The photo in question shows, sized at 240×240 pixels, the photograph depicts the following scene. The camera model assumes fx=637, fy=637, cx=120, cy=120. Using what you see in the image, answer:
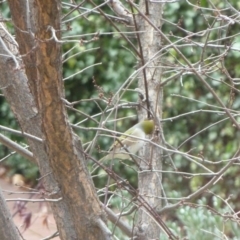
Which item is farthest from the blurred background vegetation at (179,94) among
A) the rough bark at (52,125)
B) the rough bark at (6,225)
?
the rough bark at (6,225)

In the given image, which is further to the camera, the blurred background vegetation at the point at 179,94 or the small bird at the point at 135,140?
the blurred background vegetation at the point at 179,94

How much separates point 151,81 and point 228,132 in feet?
10.2

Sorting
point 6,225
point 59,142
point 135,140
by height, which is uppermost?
point 59,142

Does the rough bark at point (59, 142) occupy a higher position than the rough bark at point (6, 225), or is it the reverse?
the rough bark at point (59, 142)

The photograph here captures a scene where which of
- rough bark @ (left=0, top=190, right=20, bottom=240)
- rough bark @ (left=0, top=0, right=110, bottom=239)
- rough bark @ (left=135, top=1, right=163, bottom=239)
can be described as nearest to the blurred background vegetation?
rough bark @ (left=135, top=1, right=163, bottom=239)

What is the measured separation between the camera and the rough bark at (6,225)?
6.77ft

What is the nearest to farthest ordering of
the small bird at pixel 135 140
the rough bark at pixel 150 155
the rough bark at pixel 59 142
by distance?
the rough bark at pixel 59 142
the rough bark at pixel 150 155
the small bird at pixel 135 140

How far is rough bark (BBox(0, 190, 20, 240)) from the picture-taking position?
6.77 ft

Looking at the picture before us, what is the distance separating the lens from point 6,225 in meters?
2.07

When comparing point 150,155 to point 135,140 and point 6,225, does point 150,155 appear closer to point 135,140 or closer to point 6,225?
point 135,140

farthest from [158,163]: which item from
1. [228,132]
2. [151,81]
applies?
[228,132]

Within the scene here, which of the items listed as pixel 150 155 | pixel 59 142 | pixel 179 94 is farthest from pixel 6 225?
pixel 179 94

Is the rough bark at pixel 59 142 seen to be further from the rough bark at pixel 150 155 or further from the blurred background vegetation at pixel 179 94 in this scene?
the blurred background vegetation at pixel 179 94

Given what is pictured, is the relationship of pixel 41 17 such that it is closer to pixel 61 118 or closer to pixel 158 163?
pixel 61 118
